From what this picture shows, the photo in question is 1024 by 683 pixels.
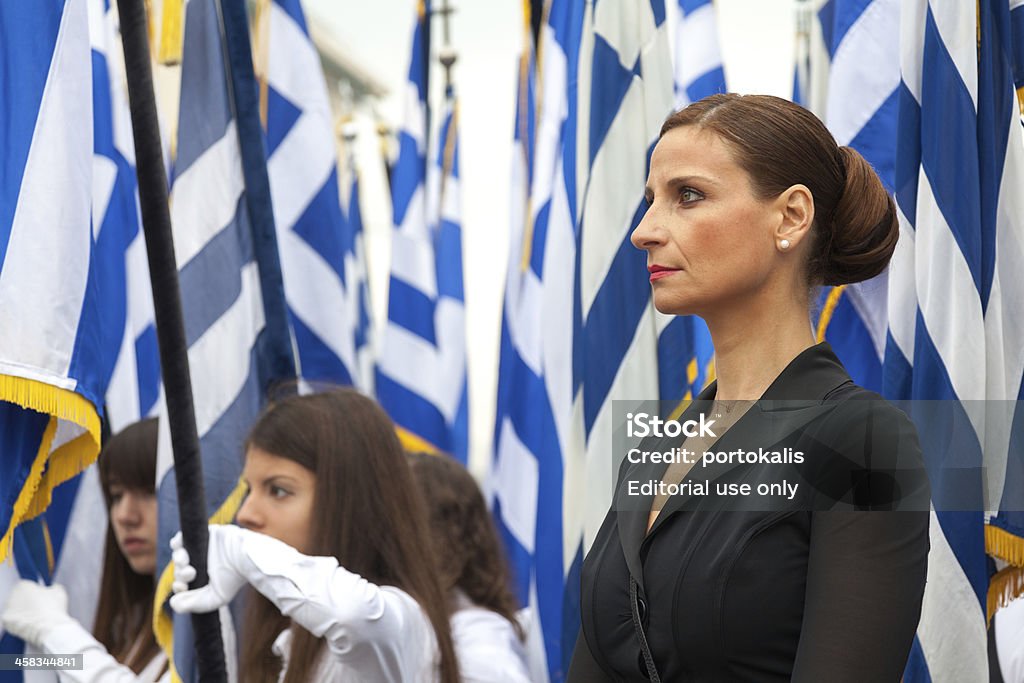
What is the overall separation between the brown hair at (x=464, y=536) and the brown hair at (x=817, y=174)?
2.11m

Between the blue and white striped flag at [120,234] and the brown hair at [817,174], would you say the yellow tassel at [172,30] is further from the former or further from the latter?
the brown hair at [817,174]

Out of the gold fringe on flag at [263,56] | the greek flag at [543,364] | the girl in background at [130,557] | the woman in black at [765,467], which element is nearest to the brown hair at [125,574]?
the girl in background at [130,557]

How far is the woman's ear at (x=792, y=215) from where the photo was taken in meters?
1.71

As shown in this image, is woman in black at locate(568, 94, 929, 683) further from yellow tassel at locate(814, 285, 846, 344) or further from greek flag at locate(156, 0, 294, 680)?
greek flag at locate(156, 0, 294, 680)

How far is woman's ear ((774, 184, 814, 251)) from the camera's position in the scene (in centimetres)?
Answer: 171

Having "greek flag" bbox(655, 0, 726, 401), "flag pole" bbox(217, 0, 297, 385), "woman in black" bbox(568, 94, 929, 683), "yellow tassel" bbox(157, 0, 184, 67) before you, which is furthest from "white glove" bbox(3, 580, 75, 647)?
"woman in black" bbox(568, 94, 929, 683)

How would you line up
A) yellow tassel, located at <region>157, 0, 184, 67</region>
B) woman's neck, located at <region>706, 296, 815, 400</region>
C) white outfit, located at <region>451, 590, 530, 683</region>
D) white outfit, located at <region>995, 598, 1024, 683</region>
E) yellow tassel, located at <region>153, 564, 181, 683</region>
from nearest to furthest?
woman's neck, located at <region>706, 296, 815, 400</region> < white outfit, located at <region>995, 598, 1024, 683</region> < yellow tassel, located at <region>153, 564, 181, 683</region> < white outfit, located at <region>451, 590, 530, 683</region> < yellow tassel, located at <region>157, 0, 184, 67</region>

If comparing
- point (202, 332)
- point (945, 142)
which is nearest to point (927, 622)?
point (945, 142)

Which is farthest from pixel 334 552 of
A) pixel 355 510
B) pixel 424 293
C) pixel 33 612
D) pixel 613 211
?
pixel 424 293

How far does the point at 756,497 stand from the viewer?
157cm

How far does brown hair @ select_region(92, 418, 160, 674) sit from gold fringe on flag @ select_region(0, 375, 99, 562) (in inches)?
33.9

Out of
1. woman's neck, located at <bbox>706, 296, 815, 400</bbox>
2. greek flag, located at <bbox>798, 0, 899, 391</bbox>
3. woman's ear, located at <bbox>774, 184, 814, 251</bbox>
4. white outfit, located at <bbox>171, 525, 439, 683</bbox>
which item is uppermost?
greek flag, located at <bbox>798, 0, 899, 391</bbox>

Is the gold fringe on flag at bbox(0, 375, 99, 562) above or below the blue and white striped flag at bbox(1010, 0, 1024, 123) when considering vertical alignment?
below

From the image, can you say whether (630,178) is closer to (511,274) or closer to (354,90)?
(511,274)
